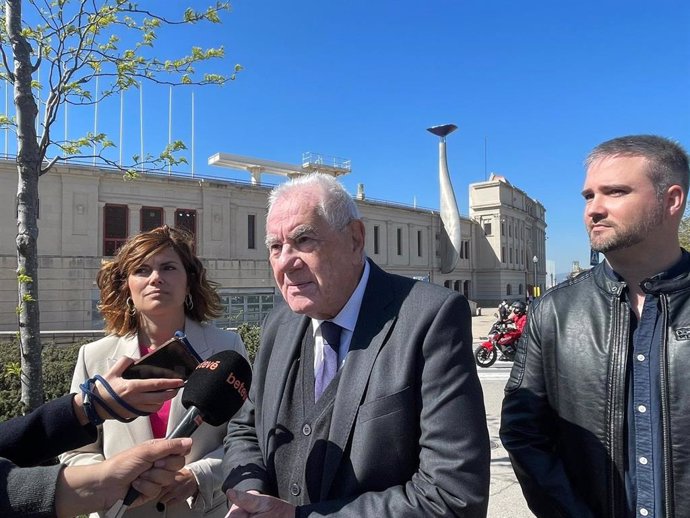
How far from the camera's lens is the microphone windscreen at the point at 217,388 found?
Result: 6.11ft

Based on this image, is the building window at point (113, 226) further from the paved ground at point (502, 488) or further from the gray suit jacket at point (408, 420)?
the gray suit jacket at point (408, 420)

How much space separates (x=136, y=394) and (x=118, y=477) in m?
0.38

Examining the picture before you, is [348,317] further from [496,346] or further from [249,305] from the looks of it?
[249,305]

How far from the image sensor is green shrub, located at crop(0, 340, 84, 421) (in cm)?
550

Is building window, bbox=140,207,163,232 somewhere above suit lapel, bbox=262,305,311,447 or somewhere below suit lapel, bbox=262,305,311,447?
above

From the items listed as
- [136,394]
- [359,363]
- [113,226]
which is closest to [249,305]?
[113,226]

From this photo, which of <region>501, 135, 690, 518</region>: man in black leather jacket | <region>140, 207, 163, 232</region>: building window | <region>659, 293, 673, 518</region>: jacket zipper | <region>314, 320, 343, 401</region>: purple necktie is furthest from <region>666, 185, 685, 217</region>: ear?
<region>140, 207, 163, 232</region>: building window

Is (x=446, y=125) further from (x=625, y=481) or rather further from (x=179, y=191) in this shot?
(x=625, y=481)

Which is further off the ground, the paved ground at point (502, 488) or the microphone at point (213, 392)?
the microphone at point (213, 392)

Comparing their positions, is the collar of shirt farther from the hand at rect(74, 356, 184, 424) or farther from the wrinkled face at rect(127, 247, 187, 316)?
the wrinkled face at rect(127, 247, 187, 316)

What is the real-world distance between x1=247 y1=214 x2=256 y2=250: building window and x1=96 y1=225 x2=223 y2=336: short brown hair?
3267cm

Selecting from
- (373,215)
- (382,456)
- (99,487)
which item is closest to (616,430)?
(382,456)

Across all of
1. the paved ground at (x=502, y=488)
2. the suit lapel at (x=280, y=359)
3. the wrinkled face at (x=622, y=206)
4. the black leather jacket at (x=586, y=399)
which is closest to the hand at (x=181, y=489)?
the suit lapel at (x=280, y=359)

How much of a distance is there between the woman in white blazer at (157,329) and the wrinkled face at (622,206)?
2076 millimetres
